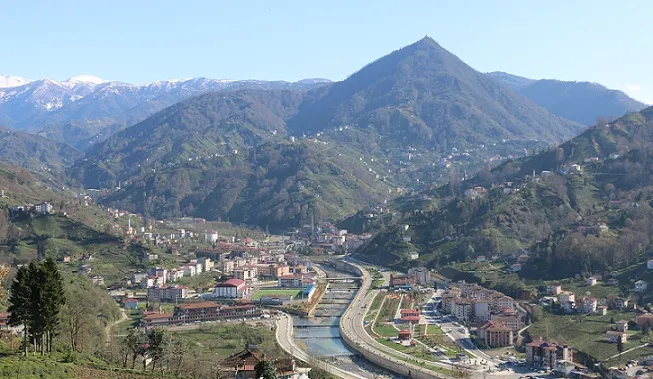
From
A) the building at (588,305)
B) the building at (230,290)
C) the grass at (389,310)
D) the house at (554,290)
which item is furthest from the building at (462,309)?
the building at (230,290)

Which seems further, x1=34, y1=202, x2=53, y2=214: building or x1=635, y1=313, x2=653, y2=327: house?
x1=34, y1=202, x2=53, y2=214: building

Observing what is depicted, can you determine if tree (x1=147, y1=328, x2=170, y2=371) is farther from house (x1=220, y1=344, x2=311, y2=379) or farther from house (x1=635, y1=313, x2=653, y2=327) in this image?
house (x1=635, y1=313, x2=653, y2=327)

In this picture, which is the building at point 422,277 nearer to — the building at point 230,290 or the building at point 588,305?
the building at point 230,290

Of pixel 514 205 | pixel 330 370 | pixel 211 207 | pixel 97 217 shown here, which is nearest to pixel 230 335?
pixel 330 370

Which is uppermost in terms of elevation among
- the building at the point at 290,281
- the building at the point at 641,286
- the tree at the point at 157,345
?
the tree at the point at 157,345

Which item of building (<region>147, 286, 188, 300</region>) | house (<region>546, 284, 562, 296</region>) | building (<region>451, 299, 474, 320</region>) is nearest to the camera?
building (<region>451, 299, 474, 320</region>)

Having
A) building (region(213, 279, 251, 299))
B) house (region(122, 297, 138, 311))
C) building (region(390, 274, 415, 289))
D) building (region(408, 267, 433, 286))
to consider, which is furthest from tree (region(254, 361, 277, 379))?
building (region(408, 267, 433, 286))

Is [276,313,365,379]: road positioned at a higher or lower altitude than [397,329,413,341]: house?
lower
